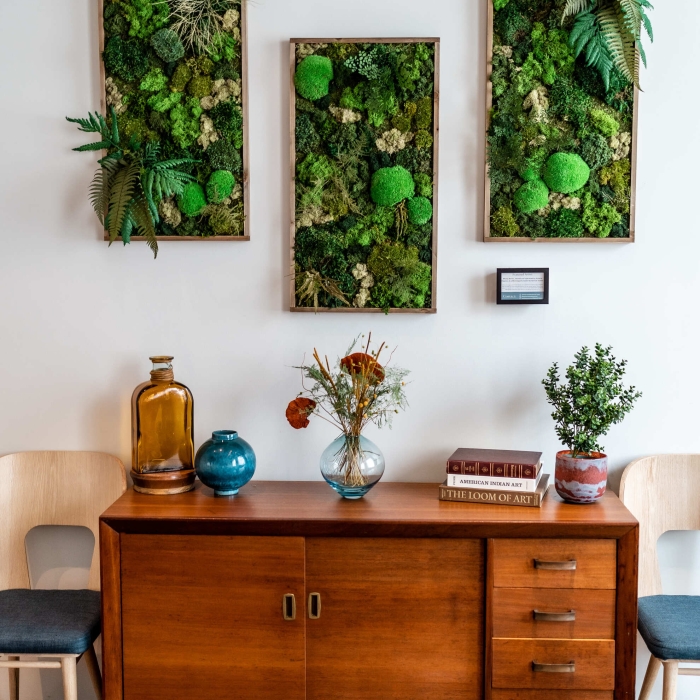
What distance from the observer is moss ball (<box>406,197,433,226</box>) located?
215 centimetres

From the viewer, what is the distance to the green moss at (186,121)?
7.08 ft

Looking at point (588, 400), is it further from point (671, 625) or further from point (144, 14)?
point (144, 14)

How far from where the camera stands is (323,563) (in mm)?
1889

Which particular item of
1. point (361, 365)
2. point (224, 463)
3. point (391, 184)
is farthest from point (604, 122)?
point (224, 463)

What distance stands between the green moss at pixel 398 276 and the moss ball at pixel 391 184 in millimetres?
135

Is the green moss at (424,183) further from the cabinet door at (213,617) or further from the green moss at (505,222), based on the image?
the cabinet door at (213,617)

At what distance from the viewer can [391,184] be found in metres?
2.13

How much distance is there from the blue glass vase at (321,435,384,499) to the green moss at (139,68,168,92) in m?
1.17

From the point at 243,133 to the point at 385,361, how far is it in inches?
31.8

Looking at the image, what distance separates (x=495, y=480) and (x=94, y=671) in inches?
49.9

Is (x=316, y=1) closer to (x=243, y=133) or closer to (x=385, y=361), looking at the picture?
(x=243, y=133)

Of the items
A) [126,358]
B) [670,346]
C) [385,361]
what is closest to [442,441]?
[385,361]

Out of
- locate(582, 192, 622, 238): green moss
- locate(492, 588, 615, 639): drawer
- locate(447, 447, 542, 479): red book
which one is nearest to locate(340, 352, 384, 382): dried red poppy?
locate(447, 447, 542, 479): red book

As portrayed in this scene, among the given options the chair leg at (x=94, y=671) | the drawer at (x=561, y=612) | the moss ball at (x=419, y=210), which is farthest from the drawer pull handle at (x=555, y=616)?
the chair leg at (x=94, y=671)
